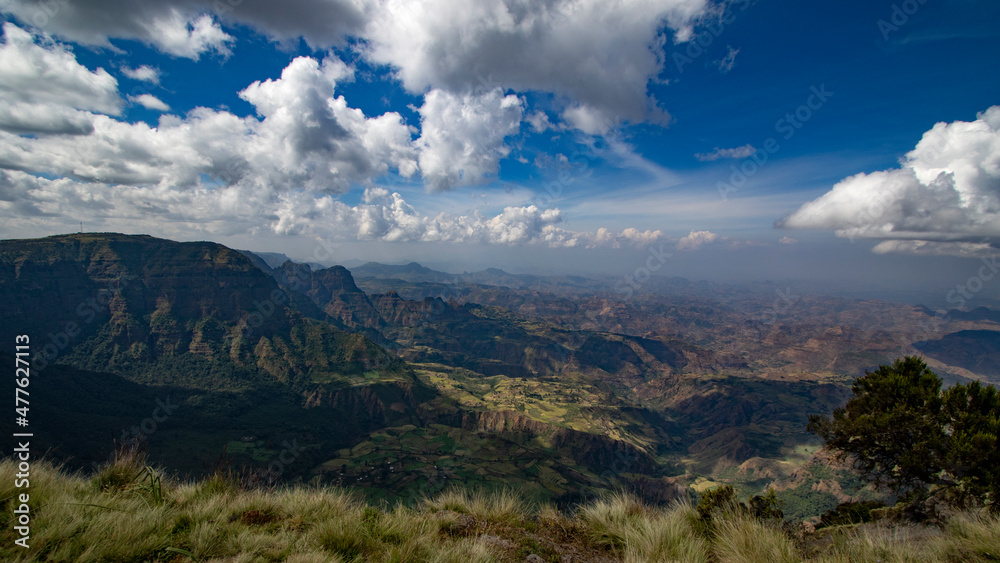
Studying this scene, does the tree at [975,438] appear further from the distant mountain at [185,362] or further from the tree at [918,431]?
the distant mountain at [185,362]

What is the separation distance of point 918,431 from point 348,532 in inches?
749

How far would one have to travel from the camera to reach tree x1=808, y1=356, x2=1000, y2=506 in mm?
10461

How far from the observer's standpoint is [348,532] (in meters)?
5.09

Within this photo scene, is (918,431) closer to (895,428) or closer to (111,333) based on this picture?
(895,428)

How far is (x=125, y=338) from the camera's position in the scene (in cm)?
17888

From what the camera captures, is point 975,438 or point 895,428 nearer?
point 975,438

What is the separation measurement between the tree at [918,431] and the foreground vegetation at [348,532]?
6297 mm

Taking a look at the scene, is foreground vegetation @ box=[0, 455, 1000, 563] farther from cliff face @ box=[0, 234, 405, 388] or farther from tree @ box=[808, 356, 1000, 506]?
cliff face @ box=[0, 234, 405, 388]

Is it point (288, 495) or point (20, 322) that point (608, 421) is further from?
point (20, 322)

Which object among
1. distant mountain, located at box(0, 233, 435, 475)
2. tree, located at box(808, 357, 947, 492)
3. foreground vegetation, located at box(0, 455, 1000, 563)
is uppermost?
foreground vegetation, located at box(0, 455, 1000, 563)

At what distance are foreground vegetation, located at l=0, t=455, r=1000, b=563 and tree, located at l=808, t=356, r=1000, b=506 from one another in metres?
6.30

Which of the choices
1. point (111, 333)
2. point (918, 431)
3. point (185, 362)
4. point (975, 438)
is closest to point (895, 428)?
point (918, 431)

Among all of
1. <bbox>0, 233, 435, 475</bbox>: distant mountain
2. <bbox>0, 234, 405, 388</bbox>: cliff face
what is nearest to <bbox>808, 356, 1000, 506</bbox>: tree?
<bbox>0, 233, 435, 475</bbox>: distant mountain

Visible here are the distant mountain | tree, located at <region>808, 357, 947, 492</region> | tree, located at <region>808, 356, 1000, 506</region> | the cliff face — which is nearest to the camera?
tree, located at <region>808, 356, 1000, 506</region>
